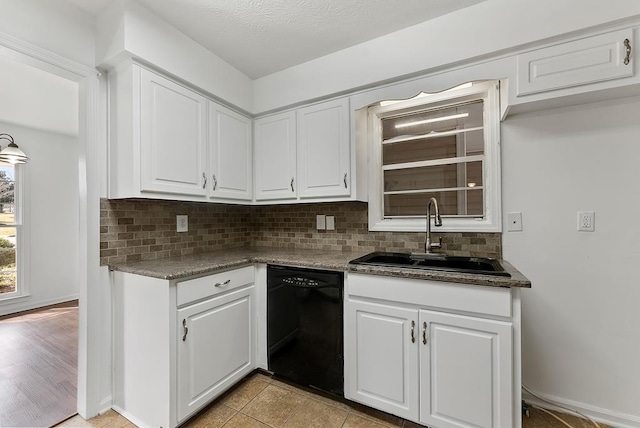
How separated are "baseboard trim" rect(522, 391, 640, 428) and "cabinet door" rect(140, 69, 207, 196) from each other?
8.44ft

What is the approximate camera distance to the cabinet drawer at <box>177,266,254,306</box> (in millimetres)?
1531

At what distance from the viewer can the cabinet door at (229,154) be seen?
6.91 feet

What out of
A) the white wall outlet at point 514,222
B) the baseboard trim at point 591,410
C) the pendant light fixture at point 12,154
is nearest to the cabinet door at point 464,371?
the baseboard trim at point 591,410

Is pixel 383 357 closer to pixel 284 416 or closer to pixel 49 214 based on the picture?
pixel 284 416

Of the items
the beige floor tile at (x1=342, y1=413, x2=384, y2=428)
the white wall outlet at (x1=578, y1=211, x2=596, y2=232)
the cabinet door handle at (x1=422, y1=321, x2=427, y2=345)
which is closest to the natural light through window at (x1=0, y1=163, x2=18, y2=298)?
the beige floor tile at (x1=342, y1=413, x2=384, y2=428)

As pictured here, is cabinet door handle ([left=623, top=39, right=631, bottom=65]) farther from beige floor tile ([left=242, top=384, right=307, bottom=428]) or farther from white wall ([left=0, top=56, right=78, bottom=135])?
white wall ([left=0, top=56, right=78, bottom=135])

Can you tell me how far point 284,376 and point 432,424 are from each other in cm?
99

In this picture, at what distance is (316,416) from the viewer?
164 cm

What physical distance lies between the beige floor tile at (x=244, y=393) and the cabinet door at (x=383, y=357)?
64cm

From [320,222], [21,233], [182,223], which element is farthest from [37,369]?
[320,222]

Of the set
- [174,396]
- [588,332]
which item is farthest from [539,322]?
[174,396]

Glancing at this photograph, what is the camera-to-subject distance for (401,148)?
86.0 inches

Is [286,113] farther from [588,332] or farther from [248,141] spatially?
[588,332]

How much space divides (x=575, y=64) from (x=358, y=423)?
2.24m
